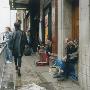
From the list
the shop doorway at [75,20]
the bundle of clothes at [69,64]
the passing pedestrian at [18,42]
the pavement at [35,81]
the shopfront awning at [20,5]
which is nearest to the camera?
the pavement at [35,81]

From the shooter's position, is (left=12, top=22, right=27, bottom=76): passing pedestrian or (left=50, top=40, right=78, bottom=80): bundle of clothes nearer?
(left=50, top=40, right=78, bottom=80): bundle of clothes

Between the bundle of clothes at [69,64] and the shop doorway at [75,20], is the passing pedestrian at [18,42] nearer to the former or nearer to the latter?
the bundle of clothes at [69,64]

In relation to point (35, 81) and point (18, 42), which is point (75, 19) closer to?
point (18, 42)

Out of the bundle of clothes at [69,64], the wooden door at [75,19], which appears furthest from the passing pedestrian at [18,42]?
the wooden door at [75,19]

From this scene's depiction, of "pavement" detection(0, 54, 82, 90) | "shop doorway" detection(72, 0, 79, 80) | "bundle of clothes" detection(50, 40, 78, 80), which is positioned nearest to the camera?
"pavement" detection(0, 54, 82, 90)

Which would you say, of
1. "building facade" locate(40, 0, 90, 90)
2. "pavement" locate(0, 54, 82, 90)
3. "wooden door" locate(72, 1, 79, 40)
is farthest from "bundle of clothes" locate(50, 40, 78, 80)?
"wooden door" locate(72, 1, 79, 40)

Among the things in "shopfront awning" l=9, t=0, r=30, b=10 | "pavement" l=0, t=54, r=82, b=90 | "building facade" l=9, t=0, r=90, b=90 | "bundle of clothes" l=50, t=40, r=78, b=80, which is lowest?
"pavement" l=0, t=54, r=82, b=90

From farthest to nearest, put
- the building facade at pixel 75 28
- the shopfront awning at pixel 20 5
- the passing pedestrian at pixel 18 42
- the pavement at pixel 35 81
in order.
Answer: the shopfront awning at pixel 20 5 < the passing pedestrian at pixel 18 42 < the pavement at pixel 35 81 < the building facade at pixel 75 28

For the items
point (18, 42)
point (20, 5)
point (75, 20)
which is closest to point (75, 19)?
point (75, 20)

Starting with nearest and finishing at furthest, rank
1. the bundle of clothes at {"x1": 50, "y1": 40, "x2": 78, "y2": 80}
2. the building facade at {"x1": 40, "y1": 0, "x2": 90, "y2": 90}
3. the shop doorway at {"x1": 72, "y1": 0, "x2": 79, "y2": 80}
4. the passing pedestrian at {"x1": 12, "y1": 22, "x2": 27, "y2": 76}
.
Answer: the building facade at {"x1": 40, "y1": 0, "x2": 90, "y2": 90}, the bundle of clothes at {"x1": 50, "y1": 40, "x2": 78, "y2": 80}, the shop doorway at {"x1": 72, "y1": 0, "x2": 79, "y2": 80}, the passing pedestrian at {"x1": 12, "y1": 22, "x2": 27, "y2": 76}

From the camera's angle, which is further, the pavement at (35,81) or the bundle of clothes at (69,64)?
the bundle of clothes at (69,64)

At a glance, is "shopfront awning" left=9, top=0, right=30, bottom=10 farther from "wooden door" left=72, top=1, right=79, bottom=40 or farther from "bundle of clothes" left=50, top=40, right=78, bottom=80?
"bundle of clothes" left=50, top=40, right=78, bottom=80

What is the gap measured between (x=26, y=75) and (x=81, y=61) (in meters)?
3.88

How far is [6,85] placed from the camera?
11742 mm
